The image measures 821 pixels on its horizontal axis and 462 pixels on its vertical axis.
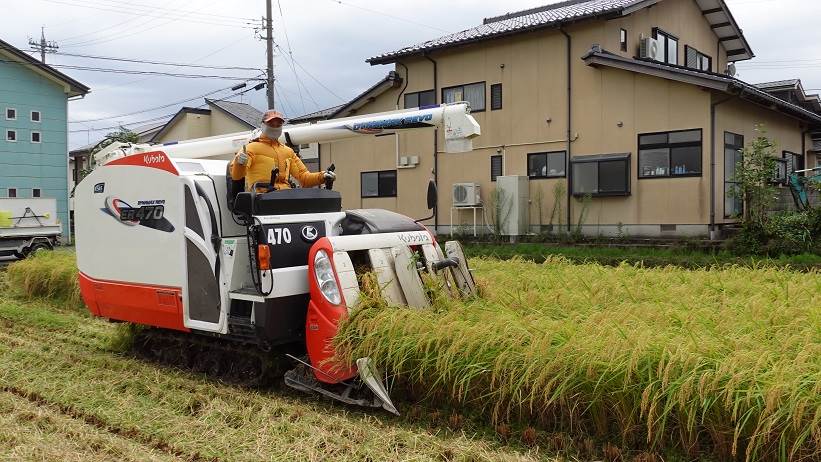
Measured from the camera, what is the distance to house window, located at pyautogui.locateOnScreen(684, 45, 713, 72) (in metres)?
20.6

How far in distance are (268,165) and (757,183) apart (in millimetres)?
11607

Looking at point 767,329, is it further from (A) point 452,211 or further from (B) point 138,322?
(A) point 452,211

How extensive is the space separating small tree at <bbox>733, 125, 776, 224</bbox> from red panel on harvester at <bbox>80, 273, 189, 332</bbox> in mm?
11823

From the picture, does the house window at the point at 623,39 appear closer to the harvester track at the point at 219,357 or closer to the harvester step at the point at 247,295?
the harvester track at the point at 219,357

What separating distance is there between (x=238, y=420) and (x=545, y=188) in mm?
13975

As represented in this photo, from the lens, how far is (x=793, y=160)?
20.1 metres

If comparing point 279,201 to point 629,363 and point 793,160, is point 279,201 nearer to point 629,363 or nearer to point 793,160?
point 629,363

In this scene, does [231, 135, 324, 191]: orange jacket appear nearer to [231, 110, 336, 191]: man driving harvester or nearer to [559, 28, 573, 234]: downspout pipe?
[231, 110, 336, 191]: man driving harvester

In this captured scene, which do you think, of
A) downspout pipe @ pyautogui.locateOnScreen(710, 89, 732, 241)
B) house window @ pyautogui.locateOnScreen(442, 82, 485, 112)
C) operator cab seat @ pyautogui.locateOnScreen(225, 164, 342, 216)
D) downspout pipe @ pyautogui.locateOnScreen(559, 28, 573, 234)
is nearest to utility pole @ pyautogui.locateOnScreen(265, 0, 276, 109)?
house window @ pyautogui.locateOnScreen(442, 82, 485, 112)

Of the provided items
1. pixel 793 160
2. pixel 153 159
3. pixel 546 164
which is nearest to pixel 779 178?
pixel 793 160

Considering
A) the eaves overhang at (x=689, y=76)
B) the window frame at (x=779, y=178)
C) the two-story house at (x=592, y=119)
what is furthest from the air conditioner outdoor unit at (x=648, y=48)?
the window frame at (x=779, y=178)

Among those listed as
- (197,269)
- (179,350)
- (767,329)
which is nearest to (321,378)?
(197,269)

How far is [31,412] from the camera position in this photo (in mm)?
4918

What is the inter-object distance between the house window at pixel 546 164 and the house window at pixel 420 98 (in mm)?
3810
